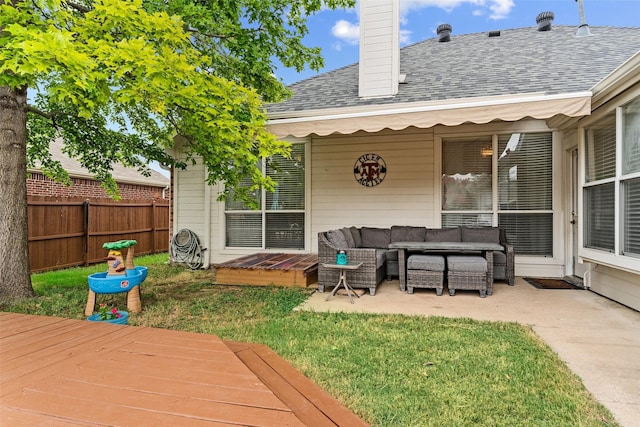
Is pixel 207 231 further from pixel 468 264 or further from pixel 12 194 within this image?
pixel 468 264

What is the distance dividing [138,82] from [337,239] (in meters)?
3.68

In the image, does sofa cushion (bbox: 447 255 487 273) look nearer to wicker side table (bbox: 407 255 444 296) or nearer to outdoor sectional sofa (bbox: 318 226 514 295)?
wicker side table (bbox: 407 255 444 296)

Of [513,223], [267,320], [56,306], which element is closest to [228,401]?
[267,320]

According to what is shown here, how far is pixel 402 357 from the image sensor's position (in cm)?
306

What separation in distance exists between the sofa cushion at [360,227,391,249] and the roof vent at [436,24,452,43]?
22.5ft

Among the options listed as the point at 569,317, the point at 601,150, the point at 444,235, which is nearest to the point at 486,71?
the point at 601,150

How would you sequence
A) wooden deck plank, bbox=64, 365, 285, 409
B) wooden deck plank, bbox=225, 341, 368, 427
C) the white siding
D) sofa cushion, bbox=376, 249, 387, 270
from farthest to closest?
sofa cushion, bbox=376, 249, 387, 270 → the white siding → wooden deck plank, bbox=225, 341, 368, 427 → wooden deck plank, bbox=64, 365, 285, 409

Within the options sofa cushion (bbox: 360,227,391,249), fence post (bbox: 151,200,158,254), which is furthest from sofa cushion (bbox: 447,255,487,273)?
fence post (bbox: 151,200,158,254)

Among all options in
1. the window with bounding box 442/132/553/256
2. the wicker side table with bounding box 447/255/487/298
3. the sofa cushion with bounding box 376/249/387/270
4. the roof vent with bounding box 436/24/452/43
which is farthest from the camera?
the roof vent with bounding box 436/24/452/43

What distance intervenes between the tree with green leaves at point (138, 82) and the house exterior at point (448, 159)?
1.27 m

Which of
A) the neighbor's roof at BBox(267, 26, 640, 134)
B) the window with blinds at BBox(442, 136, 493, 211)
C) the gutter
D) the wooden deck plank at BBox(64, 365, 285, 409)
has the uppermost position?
the neighbor's roof at BBox(267, 26, 640, 134)

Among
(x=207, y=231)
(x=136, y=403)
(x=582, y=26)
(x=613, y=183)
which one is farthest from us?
(x=582, y=26)

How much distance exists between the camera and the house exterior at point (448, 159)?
211 inches

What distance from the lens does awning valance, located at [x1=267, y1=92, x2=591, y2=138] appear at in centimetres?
473
